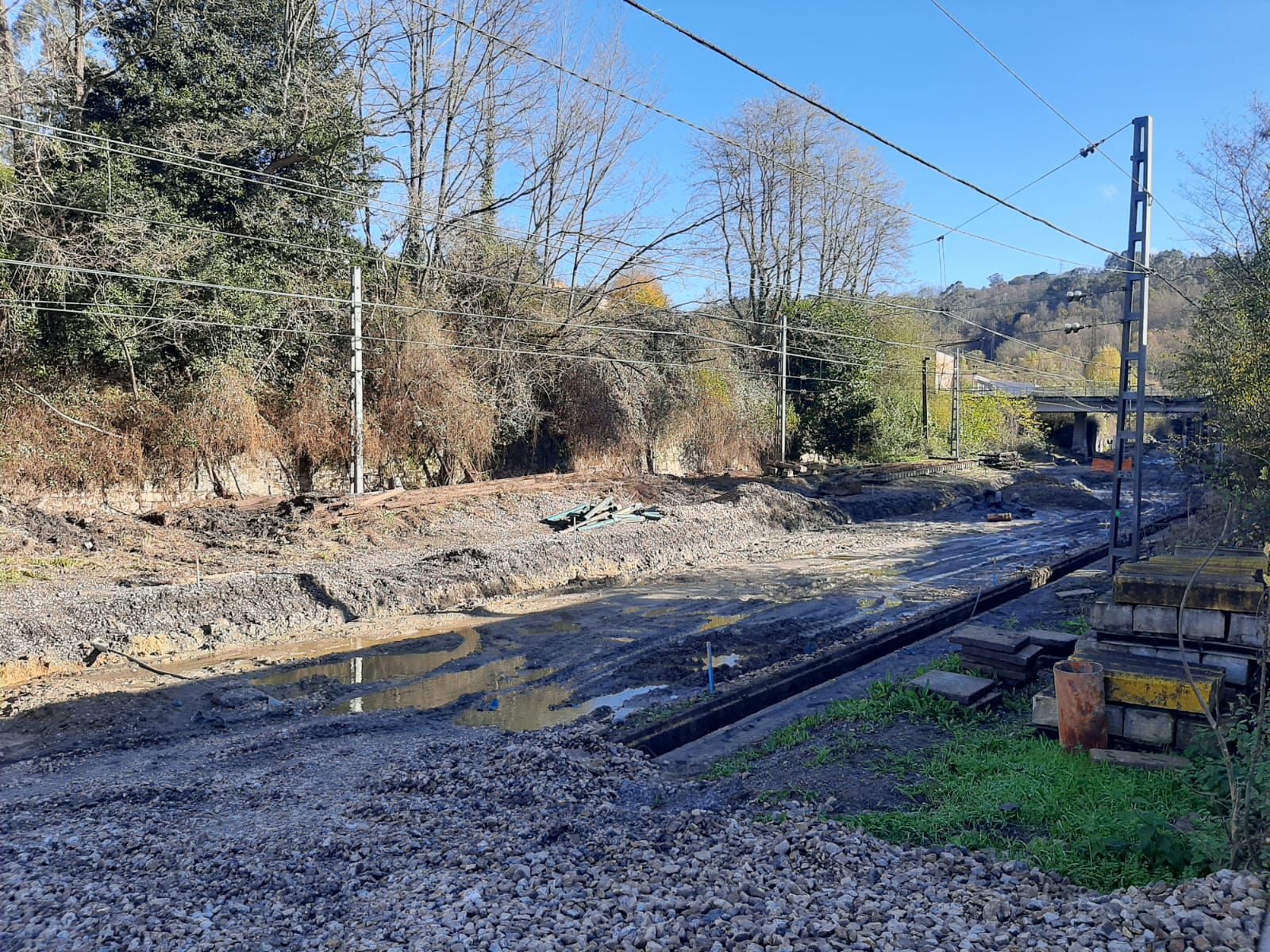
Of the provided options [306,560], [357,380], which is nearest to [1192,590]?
[306,560]

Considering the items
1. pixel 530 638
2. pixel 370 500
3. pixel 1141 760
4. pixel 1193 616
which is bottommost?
pixel 530 638

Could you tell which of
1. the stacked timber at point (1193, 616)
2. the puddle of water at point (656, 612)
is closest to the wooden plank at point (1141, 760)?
the stacked timber at point (1193, 616)

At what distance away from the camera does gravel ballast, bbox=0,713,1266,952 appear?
3562mm

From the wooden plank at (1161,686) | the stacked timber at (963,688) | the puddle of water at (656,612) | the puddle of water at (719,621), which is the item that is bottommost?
the puddle of water at (656,612)

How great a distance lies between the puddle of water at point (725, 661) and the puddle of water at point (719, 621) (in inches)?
54.6

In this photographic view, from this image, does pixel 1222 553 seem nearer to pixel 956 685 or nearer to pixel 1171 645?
pixel 1171 645

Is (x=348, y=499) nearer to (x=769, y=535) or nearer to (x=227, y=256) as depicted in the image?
(x=227, y=256)

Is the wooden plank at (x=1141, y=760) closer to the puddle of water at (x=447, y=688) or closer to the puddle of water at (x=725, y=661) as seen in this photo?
the puddle of water at (x=725, y=661)

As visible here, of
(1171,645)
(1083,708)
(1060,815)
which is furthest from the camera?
(1171,645)

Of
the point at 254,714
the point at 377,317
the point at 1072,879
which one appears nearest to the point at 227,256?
the point at 377,317

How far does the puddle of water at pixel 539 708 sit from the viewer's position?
8.40m

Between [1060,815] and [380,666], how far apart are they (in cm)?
852

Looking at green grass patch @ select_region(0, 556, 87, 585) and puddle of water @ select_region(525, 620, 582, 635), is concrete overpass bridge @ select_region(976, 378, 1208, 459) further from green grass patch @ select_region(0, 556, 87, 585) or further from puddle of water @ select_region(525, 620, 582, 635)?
green grass patch @ select_region(0, 556, 87, 585)

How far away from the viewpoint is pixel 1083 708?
554cm
